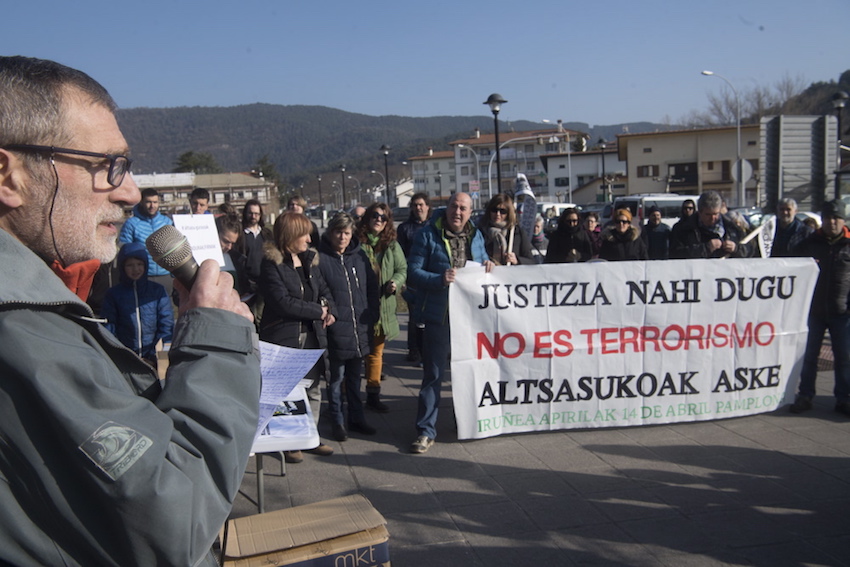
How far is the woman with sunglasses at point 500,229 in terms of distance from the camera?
21.5 ft

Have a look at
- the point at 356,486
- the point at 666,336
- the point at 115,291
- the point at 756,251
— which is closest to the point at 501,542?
the point at 356,486

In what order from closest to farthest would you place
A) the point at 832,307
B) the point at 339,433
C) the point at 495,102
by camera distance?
1. the point at 339,433
2. the point at 832,307
3. the point at 495,102

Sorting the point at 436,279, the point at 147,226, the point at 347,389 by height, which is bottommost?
the point at 347,389

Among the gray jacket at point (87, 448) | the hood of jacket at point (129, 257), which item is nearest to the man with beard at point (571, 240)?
the hood of jacket at point (129, 257)

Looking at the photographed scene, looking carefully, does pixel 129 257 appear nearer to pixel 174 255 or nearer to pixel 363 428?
pixel 363 428

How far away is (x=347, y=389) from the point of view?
5766 mm

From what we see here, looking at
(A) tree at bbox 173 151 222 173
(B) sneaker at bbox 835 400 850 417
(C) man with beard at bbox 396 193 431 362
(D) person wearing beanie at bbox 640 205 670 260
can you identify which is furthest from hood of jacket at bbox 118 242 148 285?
(A) tree at bbox 173 151 222 173

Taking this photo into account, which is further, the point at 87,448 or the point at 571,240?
the point at 571,240

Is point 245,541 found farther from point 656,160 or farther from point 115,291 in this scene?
point 656,160

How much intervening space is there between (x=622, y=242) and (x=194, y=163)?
98.6 meters

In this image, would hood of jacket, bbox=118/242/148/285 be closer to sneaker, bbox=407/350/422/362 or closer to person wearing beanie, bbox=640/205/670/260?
sneaker, bbox=407/350/422/362

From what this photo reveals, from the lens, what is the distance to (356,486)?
4578mm

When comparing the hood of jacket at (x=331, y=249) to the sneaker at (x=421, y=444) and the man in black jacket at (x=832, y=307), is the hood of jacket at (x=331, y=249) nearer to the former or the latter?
the sneaker at (x=421, y=444)

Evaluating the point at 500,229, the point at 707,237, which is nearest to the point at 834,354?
the point at 707,237
